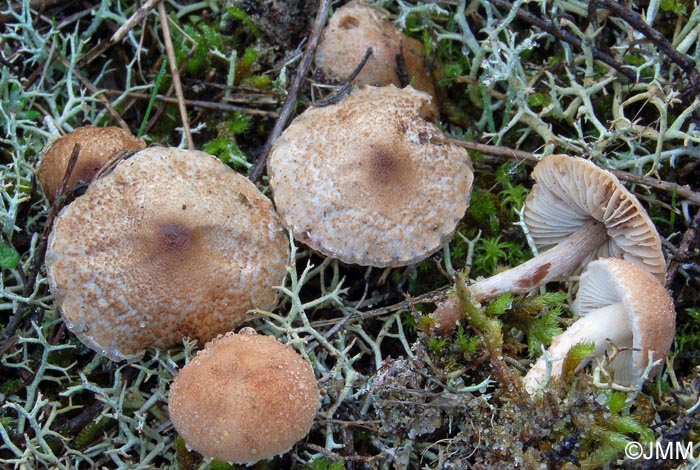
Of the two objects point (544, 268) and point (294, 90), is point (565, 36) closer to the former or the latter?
point (544, 268)

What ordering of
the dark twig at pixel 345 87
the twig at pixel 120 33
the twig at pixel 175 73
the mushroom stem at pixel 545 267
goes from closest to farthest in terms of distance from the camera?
the mushroom stem at pixel 545 267 < the dark twig at pixel 345 87 < the twig at pixel 175 73 < the twig at pixel 120 33

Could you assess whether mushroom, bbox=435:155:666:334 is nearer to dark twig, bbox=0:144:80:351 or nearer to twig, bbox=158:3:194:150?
twig, bbox=158:3:194:150

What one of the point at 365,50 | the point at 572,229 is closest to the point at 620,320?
the point at 572,229

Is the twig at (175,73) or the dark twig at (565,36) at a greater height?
the dark twig at (565,36)

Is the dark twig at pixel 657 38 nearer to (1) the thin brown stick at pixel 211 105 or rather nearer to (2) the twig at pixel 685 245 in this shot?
(2) the twig at pixel 685 245

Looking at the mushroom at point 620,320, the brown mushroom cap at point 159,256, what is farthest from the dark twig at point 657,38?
the brown mushroom cap at point 159,256

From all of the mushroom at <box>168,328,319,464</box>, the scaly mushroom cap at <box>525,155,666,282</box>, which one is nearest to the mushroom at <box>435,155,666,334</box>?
the scaly mushroom cap at <box>525,155,666,282</box>
